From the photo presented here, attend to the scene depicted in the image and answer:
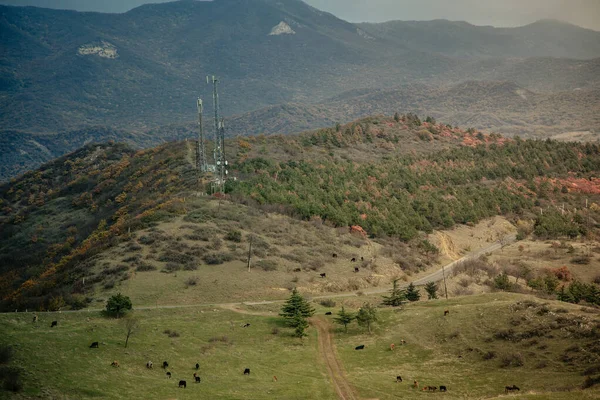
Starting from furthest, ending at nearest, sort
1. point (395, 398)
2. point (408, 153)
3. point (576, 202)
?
point (408, 153) < point (576, 202) < point (395, 398)

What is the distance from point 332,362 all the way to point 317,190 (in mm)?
59258

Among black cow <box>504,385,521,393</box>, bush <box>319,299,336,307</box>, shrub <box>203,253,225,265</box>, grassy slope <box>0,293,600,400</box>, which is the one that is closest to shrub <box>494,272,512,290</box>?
grassy slope <box>0,293,600,400</box>

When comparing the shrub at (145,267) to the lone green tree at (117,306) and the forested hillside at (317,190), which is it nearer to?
the forested hillside at (317,190)

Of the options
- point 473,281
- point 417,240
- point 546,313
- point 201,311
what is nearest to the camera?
point 546,313

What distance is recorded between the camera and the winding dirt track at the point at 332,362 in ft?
123

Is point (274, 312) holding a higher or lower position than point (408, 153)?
lower

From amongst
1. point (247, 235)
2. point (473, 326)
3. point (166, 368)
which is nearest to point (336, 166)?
point (247, 235)

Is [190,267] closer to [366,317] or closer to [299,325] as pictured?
[299,325]

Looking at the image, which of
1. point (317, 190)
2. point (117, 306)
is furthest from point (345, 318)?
point (317, 190)

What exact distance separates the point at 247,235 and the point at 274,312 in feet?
72.8

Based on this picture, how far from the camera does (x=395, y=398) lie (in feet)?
118

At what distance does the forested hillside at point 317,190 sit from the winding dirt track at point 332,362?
72.5 ft

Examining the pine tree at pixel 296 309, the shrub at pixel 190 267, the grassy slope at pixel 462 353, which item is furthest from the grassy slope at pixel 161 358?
the shrub at pixel 190 267

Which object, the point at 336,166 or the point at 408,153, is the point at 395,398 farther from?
the point at 408,153
